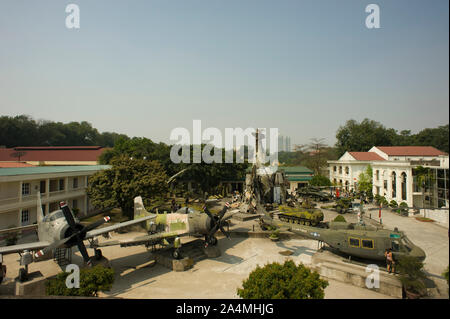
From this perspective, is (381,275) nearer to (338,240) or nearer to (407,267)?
(407,267)

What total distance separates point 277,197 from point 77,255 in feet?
81.6

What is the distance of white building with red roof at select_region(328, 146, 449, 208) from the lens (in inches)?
1206

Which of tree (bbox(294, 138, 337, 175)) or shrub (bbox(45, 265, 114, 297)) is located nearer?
shrub (bbox(45, 265, 114, 297))

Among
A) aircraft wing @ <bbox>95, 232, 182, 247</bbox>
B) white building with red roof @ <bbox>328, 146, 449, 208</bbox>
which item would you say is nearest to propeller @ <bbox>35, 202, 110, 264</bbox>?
aircraft wing @ <bbox>95, 232, 182, 247</bbox>

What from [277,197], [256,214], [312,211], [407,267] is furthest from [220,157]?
[407,267]

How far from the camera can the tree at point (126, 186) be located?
25.5m

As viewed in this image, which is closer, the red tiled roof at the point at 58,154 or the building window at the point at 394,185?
the building window at the point at 394,185

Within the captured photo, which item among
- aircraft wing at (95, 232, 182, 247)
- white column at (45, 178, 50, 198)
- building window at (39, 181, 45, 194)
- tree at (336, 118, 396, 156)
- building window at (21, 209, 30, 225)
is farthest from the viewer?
tree at (336, 118, 396, 156)

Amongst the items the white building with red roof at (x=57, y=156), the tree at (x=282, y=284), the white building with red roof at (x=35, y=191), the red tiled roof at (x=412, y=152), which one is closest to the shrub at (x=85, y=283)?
the tree at (x=282, y=284)

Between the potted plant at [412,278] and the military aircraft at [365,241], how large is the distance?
1479 mm

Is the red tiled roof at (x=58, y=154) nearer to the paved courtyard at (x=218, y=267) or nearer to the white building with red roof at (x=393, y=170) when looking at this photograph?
the paved courtyard at (x=218, y=267)

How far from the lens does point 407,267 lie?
11.8 m

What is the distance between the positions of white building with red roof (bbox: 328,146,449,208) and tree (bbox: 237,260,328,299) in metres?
18.6

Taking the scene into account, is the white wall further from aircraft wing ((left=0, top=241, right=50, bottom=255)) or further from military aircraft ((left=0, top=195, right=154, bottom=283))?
aircraft wing ((left=0, top=241, right=50, bottom=255))
